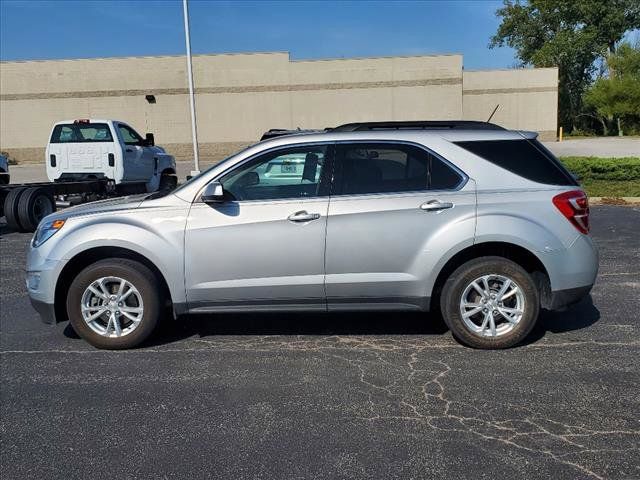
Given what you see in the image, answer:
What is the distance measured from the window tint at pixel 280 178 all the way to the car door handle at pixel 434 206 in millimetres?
833

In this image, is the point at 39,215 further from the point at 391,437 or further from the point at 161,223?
the point at 391,437

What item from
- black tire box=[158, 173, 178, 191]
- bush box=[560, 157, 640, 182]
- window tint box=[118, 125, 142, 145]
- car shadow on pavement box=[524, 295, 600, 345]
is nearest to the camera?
car shadow on pavement box=[524, 295, 600, 345]

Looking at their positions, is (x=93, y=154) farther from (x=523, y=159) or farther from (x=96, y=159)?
(x=523, y=159)

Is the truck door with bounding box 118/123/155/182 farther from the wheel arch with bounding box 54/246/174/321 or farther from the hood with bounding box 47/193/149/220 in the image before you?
Answer: the wheel arch with bounding box 54/246/174/321

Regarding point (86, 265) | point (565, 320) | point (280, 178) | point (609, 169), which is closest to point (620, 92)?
point (609, 169)

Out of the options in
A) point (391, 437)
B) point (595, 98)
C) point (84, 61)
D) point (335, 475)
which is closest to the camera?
point (335, 475)

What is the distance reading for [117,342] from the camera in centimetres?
502

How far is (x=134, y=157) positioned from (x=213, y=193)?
11.0 m

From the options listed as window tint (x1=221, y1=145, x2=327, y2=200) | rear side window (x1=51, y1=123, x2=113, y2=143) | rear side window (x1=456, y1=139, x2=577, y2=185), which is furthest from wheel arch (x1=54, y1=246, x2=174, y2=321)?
rear side window (x1=51, y1=123, x2=113, y2=143)

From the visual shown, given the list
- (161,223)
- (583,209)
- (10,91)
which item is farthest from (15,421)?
(10,91)

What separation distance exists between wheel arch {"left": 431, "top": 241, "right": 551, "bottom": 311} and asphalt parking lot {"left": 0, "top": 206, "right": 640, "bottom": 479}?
0.48 m

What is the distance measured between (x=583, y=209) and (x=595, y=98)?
200ft

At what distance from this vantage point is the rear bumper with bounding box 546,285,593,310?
479 centimetres

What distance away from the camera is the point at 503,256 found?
16.1 ft
